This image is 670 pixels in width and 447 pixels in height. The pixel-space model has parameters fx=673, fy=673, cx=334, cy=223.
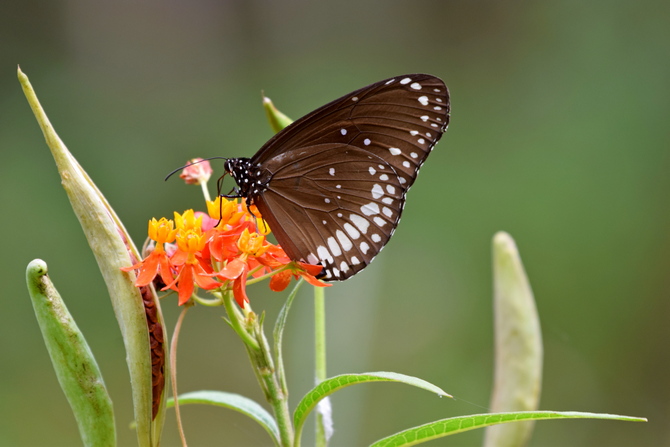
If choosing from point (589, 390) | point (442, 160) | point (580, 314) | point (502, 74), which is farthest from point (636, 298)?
point (502, 74)

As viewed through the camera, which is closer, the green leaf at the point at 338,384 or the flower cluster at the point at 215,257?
the green leaf at the point at 338,384

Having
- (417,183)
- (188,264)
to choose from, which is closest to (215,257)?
(188,264)

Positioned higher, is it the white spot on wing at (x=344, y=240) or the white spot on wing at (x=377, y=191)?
the white spot on wing at (x=377, y=191)

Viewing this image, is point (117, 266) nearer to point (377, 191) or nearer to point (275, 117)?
point (275, 117)

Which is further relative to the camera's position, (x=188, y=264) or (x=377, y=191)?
(x=377, y=191)

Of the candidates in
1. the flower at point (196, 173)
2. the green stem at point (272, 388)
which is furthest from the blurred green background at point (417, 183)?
the green stem at point (272, 388)

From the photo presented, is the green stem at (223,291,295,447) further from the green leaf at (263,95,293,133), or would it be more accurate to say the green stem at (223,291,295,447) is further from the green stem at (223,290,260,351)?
the green leaf at (263,95,293,133)

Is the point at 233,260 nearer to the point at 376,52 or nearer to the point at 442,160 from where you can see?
the point at 442,160

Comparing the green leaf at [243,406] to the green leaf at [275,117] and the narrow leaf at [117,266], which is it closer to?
the narrow leaf at [117,266]
